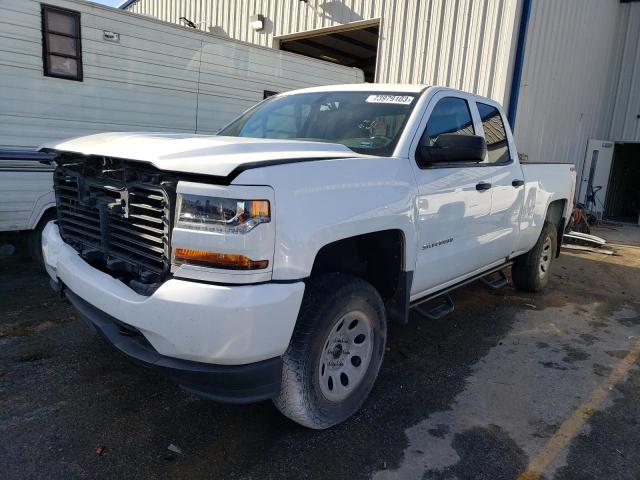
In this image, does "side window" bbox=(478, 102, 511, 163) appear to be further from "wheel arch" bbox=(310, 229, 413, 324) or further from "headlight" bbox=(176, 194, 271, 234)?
"headlight" bbox=(176, 194, 271, 234)

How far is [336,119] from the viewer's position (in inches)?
147

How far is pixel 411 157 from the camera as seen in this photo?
3246 millimetres

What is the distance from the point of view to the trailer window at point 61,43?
528 centimetres

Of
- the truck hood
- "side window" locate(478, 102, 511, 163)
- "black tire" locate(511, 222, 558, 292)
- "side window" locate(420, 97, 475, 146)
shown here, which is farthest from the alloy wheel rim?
"black tire" locate(511, 222, 558, 292)

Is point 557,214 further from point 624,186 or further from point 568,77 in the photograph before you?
point 624,186

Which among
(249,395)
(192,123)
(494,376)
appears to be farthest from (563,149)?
(249,395)

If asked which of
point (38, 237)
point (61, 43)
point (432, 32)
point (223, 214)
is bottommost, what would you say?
point (38, 237)

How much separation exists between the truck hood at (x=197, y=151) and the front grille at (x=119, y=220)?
113 mm

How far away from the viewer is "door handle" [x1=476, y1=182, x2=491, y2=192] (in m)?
3.91

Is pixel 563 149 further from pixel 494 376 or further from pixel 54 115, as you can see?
pixel 54 115

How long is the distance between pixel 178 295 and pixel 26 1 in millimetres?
4519

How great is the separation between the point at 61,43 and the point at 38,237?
2062 millimetres

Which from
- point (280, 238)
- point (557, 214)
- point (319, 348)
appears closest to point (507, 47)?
point (557, 214)

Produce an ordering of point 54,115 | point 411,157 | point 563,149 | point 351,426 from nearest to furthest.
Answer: point 351,426
point 411,157
point 54,115
point 563,149
